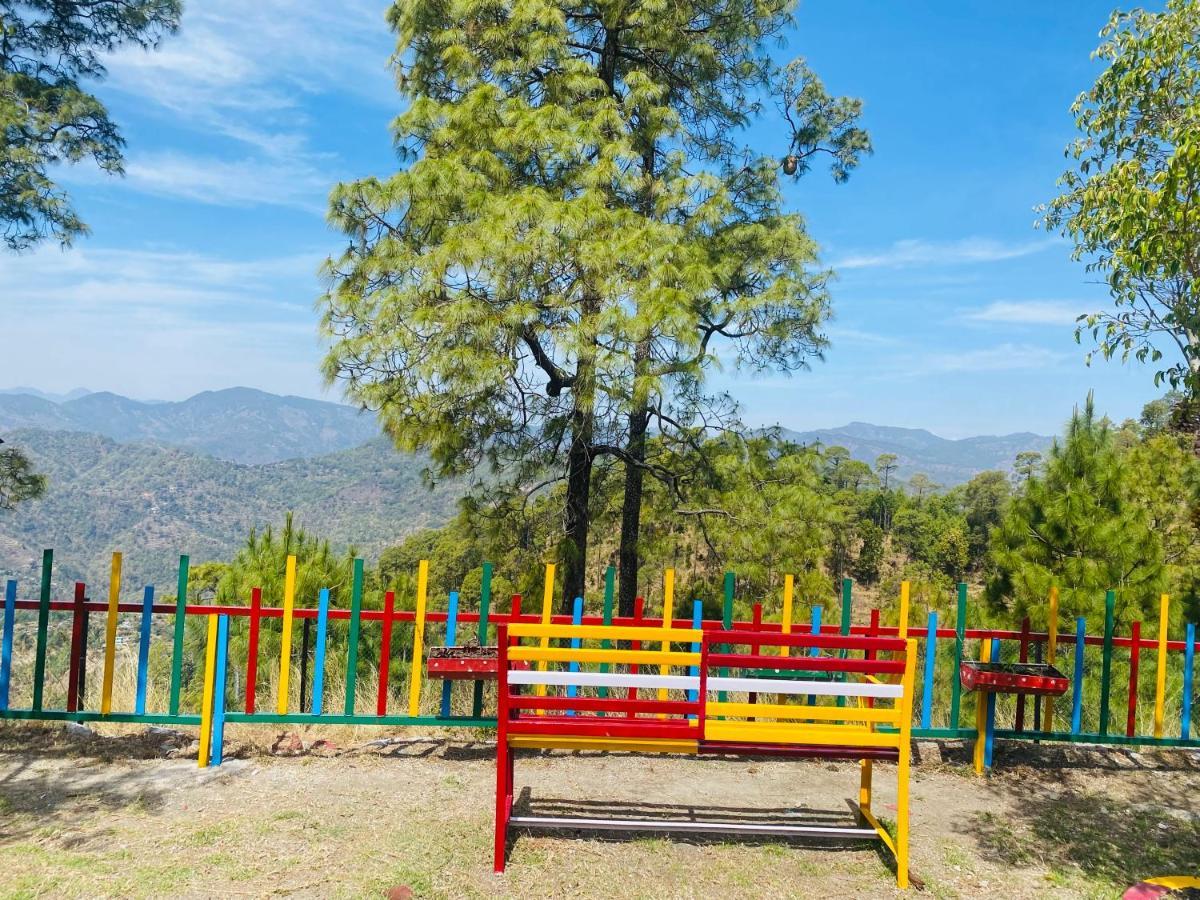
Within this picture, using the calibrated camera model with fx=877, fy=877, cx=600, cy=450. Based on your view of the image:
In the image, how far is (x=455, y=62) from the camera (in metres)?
10.4

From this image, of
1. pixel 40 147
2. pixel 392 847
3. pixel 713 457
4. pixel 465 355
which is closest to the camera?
pixel 392 847

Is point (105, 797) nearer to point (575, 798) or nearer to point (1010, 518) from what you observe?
point (575, 798)

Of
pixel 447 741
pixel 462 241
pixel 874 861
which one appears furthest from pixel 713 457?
pixel 874 861

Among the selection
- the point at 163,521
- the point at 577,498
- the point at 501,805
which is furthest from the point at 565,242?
the point at 163,521

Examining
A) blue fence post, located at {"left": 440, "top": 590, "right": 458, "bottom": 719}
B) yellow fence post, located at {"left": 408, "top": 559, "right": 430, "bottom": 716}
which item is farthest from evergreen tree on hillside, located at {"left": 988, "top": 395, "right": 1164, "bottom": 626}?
yellow fence post, located at {"left": 408, "top": 559, "right": 430, "bottom": 716}

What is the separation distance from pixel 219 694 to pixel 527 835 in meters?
2.21

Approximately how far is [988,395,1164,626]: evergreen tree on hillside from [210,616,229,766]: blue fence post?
8070 mm

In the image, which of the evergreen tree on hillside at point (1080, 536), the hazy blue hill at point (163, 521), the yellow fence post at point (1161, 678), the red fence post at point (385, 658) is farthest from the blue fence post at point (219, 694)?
the hazy blue hill at point (163, 521)

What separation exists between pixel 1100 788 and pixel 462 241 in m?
7.13

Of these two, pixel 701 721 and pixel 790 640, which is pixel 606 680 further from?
pixel 790 640

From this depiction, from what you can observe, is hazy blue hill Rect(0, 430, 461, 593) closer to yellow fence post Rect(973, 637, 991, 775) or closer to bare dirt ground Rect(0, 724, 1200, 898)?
bare dirt ground Rect(0, 724, 1200, 898)

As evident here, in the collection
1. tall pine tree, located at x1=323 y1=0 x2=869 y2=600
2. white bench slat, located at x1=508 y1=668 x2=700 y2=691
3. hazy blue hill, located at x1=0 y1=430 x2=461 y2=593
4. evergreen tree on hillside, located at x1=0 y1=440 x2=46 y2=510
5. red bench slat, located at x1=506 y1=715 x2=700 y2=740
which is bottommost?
hazy blue hill, located at x1=0 y1=430 x2=461 y2=593

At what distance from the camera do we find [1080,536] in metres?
9.58

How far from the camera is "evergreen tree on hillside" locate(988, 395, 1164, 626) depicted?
30.5ft
